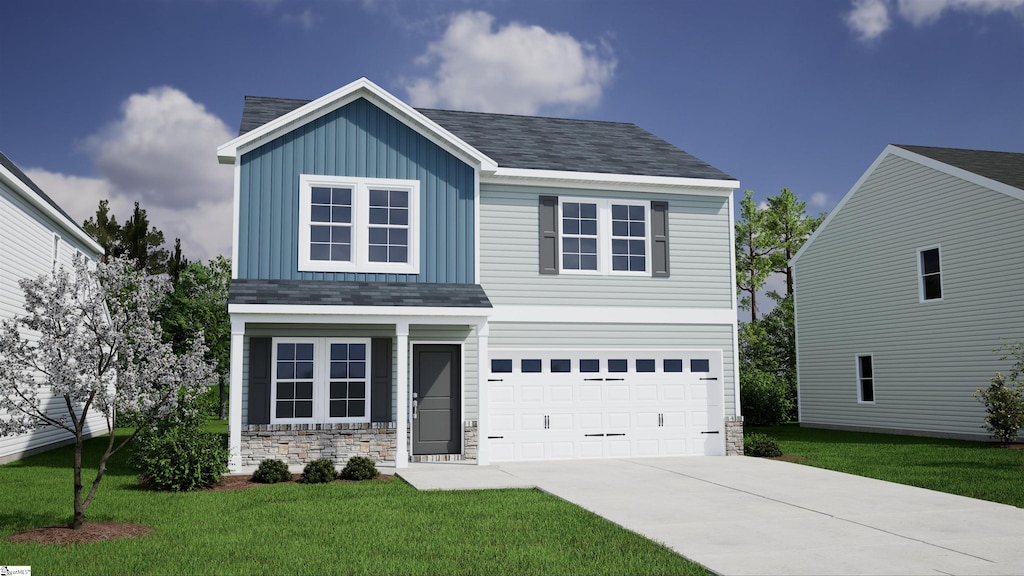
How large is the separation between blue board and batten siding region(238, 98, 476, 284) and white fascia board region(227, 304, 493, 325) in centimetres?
115

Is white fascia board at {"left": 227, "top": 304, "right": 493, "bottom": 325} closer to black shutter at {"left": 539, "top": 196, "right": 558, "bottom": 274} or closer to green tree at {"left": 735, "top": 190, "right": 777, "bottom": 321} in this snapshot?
black shutter at {"left": 539, "top": 196, "right": 558, "bottom": 274}

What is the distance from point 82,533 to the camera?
903 cm

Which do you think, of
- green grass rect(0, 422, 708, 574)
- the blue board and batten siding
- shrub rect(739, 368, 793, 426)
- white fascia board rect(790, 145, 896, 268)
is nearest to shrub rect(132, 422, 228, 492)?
green grass rect(0, 422, 708, 574)

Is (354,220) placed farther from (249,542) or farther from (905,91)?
(905,91)

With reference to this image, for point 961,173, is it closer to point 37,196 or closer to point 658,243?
point 658,243

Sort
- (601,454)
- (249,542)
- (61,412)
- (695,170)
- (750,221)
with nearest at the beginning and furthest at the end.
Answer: (249,542)
(601,454)
(695,170)
(61,412)
(750,221)

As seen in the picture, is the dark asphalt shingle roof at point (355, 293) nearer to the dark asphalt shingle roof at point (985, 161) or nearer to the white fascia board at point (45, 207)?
the white fascia board at point (45, 207)

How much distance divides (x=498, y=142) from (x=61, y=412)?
44.1 feet

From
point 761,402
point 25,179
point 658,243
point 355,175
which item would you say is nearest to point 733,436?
point 658,243

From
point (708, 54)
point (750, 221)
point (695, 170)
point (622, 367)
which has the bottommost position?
point (622, 367)

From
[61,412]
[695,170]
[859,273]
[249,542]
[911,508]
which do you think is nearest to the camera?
[249,542]

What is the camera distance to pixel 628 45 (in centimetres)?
2269

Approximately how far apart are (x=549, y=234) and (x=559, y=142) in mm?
3072

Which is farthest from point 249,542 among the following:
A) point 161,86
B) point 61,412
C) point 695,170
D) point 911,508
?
point 161,86
